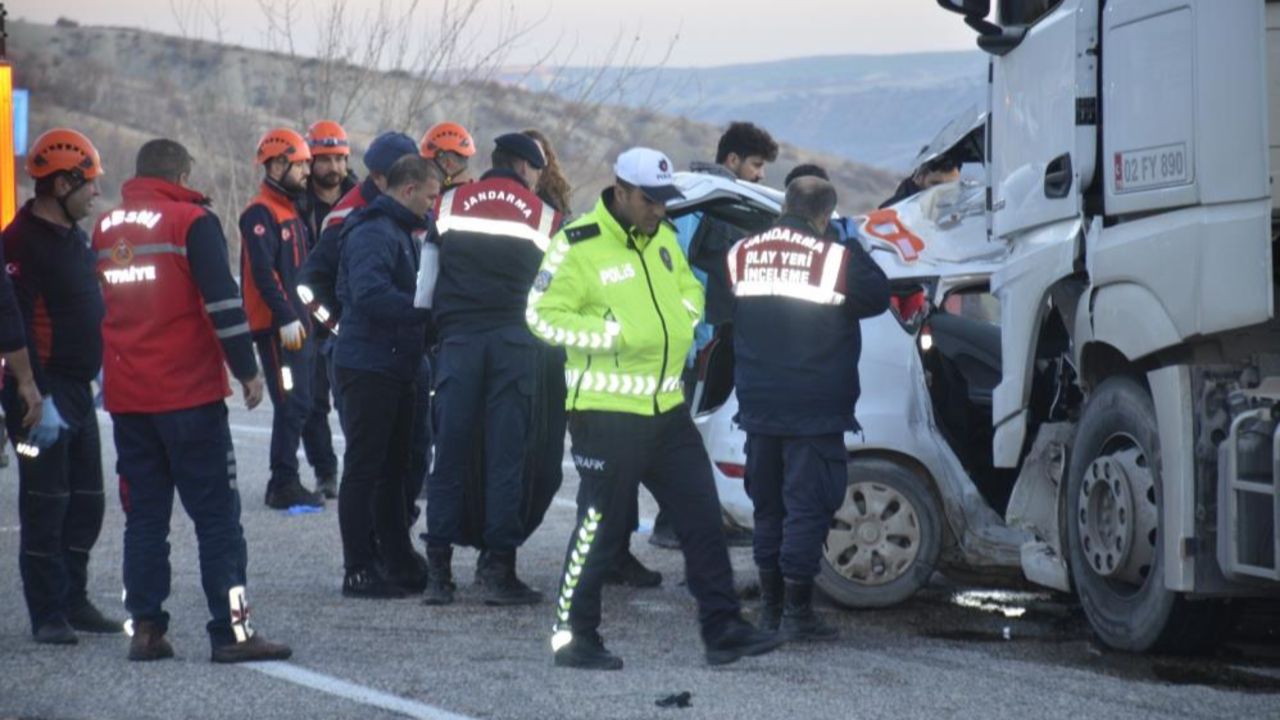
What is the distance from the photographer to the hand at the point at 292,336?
1165 centimetres

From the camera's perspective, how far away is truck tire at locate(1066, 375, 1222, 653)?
7.70 m

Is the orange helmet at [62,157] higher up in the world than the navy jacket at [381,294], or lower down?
higher up

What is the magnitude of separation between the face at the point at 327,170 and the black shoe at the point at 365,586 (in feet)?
13.1

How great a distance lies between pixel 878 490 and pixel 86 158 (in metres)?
3.54

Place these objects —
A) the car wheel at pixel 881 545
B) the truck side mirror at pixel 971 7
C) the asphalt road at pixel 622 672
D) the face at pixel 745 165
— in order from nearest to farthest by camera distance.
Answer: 1. the asphalt road at pixel 622 672
2. the truck side mirror at pixel 971 7
3. the car wheel at pixel 881 545
4. the face at pixel 745 165

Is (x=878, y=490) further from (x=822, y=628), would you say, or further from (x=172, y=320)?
(x=172, y=320)

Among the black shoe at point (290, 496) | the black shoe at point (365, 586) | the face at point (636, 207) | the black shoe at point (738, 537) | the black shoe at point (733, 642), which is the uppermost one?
the face at point (636, 207)

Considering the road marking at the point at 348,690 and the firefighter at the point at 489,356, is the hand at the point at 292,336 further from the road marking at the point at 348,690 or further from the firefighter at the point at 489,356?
the road marking at the point at 348,690

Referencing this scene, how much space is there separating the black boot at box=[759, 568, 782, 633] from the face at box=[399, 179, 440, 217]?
95.4 inches

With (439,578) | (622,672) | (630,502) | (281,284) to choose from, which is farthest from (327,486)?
(622,672)

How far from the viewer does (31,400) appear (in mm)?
8047

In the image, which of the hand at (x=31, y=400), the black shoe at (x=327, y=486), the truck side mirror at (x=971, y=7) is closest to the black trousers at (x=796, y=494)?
the truck side mirror at (x=971, y=7)

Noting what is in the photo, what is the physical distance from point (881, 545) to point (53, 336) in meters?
3.52

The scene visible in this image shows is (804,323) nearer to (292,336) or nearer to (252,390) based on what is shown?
(252,390)
